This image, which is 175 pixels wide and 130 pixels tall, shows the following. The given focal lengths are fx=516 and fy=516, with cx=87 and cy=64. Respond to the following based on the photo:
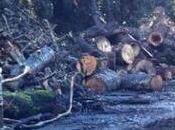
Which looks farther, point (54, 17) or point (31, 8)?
point (54, 17)

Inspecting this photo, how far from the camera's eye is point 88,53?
13836 millimetres

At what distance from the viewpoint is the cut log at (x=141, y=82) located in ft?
41.8

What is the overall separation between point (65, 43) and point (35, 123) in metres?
5.81

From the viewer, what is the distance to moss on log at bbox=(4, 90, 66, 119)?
9188 millimetres

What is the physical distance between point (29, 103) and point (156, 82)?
440 centimetres

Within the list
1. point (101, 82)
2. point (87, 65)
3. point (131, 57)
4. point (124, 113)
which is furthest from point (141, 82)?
point (124, 113)

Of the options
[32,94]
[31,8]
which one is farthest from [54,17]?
[32,94]

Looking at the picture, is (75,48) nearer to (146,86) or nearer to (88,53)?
(88,53)

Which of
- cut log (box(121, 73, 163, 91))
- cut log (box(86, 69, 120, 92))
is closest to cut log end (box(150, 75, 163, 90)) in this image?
cut log (box(121, 73, 163, 91))

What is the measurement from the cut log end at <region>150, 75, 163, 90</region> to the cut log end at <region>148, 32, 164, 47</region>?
2.97 m

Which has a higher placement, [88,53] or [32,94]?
[88,53]

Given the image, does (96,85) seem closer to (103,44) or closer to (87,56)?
(87,56)

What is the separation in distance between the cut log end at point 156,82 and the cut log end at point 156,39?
2.97 metres

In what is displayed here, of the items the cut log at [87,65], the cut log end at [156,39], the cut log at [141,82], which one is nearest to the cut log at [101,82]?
the cut log at [87,65]
